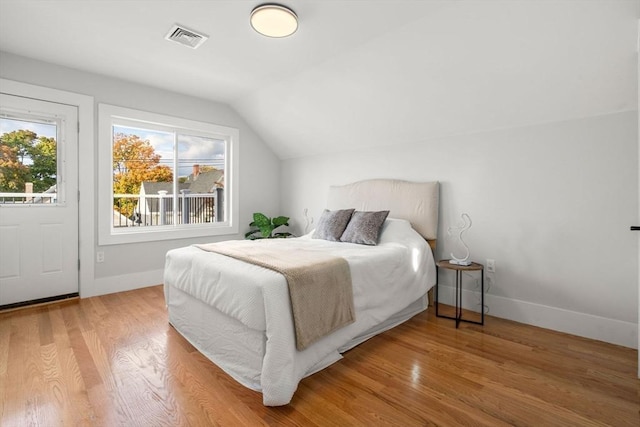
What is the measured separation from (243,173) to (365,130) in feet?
6.67

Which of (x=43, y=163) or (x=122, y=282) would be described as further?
(x=122, y=282)

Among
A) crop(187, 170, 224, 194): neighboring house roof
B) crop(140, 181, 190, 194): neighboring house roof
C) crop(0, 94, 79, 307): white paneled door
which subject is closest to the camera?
crop(0, 94, 79, 307): white paneled door

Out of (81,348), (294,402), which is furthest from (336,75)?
(81,348)

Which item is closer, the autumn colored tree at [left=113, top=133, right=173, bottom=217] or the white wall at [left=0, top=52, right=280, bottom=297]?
the white wall at [left=0, top=52, right=280, bottom=297]

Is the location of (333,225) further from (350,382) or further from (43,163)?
(43,163)

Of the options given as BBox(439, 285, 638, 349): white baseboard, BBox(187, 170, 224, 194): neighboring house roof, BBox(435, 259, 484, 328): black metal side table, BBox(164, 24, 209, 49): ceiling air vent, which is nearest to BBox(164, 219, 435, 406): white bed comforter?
BBox(435, 259, 484, 328): black metal side table

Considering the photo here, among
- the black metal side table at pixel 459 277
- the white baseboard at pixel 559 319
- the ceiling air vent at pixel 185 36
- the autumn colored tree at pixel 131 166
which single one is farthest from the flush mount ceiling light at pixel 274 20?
the white baseboard at pixel 559 319

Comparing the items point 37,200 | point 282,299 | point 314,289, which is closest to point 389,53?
point 314,289

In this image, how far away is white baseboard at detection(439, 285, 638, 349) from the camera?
7.64 feet

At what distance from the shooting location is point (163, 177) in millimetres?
4121

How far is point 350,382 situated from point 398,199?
216 cm

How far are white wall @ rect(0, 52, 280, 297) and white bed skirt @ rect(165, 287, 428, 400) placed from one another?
1.44 meters

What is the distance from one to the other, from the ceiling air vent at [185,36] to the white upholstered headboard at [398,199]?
89.5 inches

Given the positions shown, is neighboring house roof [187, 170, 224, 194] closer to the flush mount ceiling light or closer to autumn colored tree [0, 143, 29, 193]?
autumn colored tree [0, 143, 29, 193]
